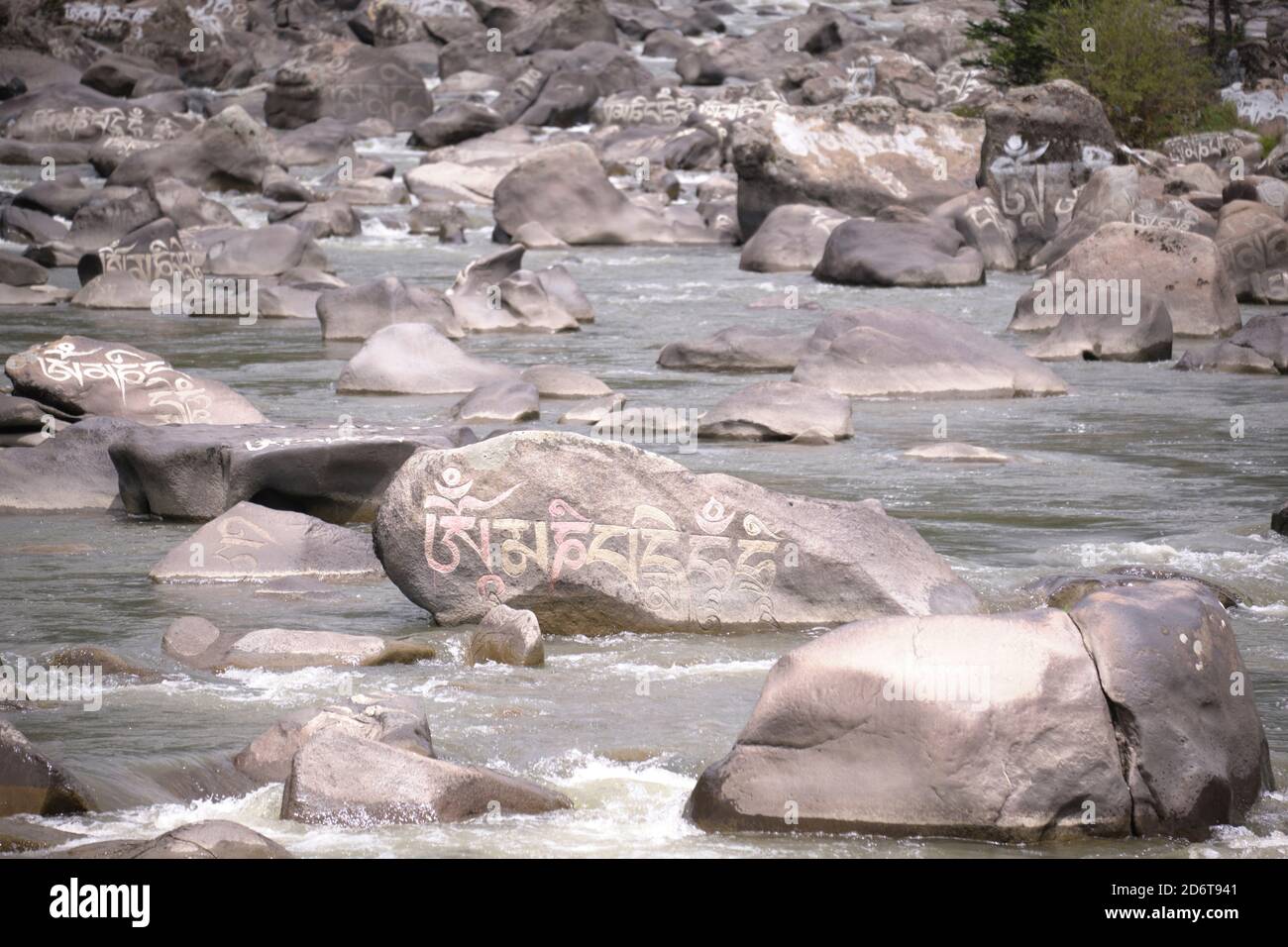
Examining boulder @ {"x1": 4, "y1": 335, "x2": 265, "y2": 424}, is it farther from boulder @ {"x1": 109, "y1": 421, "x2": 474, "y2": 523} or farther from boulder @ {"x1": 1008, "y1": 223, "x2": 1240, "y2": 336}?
boulder @ {"x1": 1008, "y1": 223, "x2": 1240, "y2": 336}

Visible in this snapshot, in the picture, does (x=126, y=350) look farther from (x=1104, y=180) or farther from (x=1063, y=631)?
(x=1104, y=180)

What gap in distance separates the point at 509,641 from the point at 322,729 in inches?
65.2

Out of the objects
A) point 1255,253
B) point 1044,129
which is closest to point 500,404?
point 1255,253

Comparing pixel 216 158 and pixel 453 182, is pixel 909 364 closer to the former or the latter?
pixel 216 158

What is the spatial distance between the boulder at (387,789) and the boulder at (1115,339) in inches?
490

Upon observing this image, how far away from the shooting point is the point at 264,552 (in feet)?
30.1

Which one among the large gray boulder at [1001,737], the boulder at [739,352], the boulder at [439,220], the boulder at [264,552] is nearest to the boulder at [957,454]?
the boulder at [739,352]

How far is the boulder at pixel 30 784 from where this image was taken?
5.64 meters

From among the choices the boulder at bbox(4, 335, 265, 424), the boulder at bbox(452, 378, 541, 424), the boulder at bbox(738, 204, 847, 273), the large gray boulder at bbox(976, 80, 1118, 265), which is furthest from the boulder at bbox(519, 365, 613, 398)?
the large gray boulder at bbox(976, 80, 1118, 265)

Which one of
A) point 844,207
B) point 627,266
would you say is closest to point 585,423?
point 627,266

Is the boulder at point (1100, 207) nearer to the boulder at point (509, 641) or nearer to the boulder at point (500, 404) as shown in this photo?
the boulder at point (500, 404)

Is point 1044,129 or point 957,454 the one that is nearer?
point 957,454

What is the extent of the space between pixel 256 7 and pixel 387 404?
47134 millimetres

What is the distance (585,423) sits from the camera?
13406 millimetres
